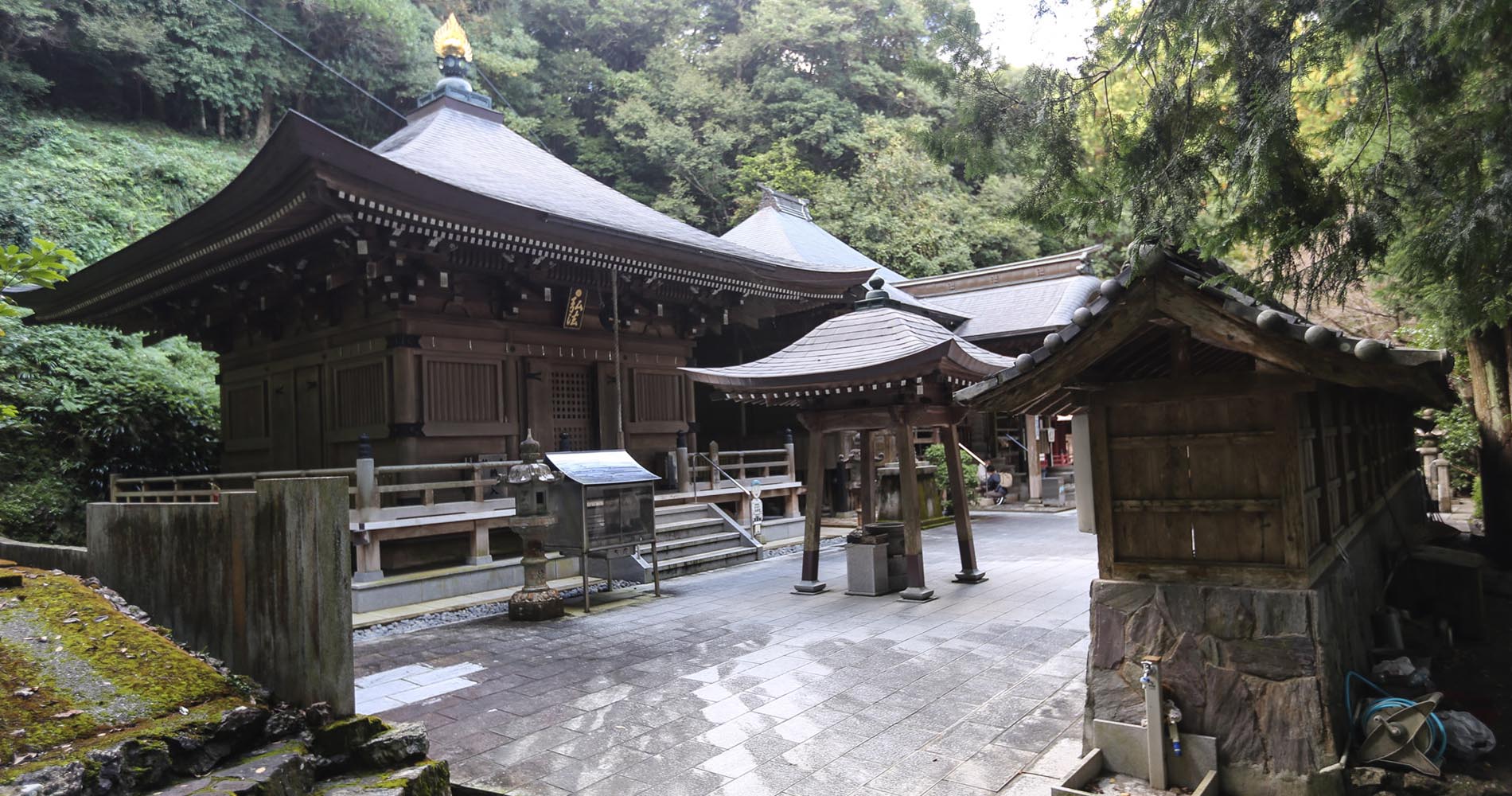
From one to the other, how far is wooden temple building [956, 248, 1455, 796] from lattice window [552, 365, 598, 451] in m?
9.03

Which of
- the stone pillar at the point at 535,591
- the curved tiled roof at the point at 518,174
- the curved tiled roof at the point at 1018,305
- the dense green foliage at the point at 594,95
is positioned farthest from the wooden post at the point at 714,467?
the dense green foliage at the point at 594,95

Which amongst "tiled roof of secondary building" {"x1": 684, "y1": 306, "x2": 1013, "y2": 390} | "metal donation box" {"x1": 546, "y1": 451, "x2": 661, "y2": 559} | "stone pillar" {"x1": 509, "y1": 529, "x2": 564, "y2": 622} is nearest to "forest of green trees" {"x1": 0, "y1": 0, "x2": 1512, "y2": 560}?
"tiled roof of secondary building" {"x1": 684, "y1": 306, "x2": 1013, "y2": 390}

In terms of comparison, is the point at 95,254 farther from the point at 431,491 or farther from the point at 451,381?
the point at 431,491

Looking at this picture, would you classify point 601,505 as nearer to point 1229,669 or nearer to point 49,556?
point 49,556

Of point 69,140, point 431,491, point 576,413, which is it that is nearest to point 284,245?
point 431,491

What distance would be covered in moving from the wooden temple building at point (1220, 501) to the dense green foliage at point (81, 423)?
529 inches

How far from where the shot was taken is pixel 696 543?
11.1 metres

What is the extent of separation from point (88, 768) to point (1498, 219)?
6.33 meters

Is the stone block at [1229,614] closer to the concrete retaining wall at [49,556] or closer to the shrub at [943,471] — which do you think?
the concrete retaining wall at [49,556]

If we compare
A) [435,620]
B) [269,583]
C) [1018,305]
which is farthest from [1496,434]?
[269,583]

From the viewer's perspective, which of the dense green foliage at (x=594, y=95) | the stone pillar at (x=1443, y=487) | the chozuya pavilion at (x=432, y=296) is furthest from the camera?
the dense green foliage at (x=594, y=95)

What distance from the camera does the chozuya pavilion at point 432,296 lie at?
907 centimetres

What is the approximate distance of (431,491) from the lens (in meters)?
9.13

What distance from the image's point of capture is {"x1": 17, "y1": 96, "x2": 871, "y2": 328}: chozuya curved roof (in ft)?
26.7
